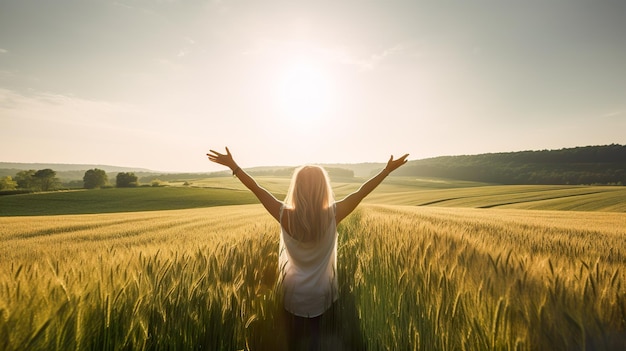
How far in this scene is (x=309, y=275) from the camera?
98.7 inches

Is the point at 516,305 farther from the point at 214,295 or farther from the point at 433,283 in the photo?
the point at 214,295

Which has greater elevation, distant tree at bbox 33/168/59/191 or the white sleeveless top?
distant tree at bbox 33/168/59/191

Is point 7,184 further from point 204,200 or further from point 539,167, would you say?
point 539,167

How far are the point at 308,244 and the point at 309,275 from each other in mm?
256

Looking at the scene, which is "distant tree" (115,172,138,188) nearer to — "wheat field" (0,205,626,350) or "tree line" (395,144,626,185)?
"wheat field" (0,205,626,350)

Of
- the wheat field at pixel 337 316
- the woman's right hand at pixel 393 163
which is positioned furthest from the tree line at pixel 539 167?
the wheat field at pixel 337 316

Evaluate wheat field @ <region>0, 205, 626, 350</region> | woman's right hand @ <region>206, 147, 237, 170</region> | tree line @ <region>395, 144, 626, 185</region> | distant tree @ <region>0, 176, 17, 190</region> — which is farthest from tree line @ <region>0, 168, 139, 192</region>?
tree line @ <region>395, 144, 626, 185</region>

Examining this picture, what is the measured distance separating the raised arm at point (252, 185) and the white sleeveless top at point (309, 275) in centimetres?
11

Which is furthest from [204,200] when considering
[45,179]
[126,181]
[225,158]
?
[45,179]

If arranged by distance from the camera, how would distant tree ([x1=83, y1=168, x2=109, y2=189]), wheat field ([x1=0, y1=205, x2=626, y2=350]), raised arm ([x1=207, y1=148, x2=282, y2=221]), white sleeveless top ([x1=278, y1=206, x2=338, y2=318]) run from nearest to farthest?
wheat field ([x1=0, y1=205, x2=626, y2=350]) → white sleeveless top ([x1=278, y1=206, x2=338, y2=318]) → raised arm ([x1=207, y1=148, x2=282, y2=221]) → distant tree ([x1=83, y1=168, x2=109, y2=189])

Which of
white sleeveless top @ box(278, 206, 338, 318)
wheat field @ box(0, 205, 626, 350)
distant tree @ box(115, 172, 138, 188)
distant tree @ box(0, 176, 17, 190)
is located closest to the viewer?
wheat field @ box(0, 205, 626, 350)

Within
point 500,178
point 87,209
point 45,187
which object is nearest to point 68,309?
point 87,209

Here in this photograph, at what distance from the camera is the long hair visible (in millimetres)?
2477

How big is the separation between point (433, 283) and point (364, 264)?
0.83 metres
